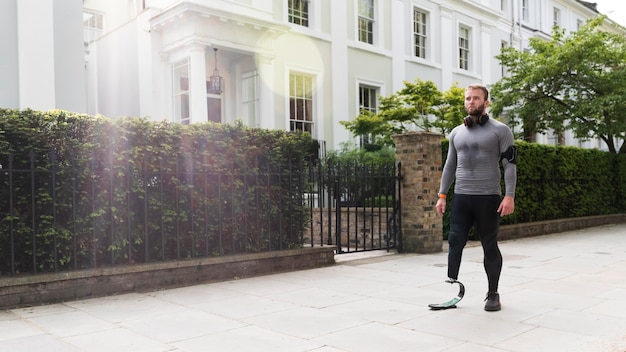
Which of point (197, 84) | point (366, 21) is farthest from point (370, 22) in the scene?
point (197, 84)

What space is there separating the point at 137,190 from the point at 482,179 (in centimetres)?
367

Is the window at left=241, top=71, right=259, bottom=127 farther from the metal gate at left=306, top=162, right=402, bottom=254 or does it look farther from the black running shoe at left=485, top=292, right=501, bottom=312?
the black running shoe at left=485, top=292, right=501, bottom=312

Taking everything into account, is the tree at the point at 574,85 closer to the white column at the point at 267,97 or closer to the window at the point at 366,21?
the window at the point at 366,21

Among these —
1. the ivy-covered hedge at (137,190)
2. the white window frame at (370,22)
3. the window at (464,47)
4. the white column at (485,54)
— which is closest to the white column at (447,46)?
the window at (464,47)

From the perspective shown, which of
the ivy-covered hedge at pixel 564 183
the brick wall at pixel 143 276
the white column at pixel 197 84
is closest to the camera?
the brick wall at pixel 143 276

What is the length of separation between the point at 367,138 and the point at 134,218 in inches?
457

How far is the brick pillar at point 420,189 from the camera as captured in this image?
8.91 meters

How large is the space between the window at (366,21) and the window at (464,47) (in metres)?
5.73

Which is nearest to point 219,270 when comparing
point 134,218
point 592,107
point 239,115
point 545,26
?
point 134,218

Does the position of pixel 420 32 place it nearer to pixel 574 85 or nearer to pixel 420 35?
pixel 420 35

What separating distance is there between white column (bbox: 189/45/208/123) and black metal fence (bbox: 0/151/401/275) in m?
5.98

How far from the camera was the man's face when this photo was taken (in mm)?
4875

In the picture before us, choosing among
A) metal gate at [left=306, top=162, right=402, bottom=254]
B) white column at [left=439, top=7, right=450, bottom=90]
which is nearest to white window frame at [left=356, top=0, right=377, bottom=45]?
white column at [left=439, top=7, right=450, bottom=90]

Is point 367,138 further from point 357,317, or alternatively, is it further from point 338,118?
point 357,317
